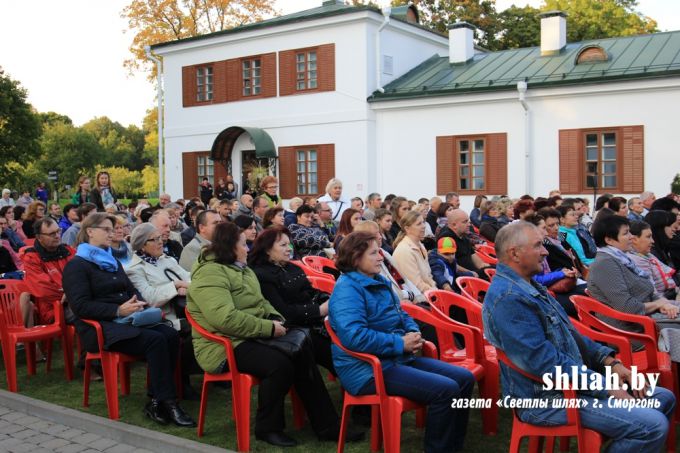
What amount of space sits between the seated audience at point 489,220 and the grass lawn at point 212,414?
470 centimetres

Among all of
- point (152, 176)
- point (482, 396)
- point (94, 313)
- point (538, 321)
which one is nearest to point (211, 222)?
point (94, 313)

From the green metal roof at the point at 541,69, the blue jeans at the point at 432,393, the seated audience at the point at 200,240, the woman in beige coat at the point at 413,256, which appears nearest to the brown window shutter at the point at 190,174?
the green metal roof at the point at 541,69

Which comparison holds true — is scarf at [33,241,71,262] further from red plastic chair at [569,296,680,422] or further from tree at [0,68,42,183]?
tree at [0,68,42,183]

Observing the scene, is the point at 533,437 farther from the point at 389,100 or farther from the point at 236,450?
the point at 389,100

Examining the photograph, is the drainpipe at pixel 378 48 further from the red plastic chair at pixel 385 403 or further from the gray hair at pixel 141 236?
the red plastic chair at pixel 385 403

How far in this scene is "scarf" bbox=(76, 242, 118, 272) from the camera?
5680 millimetres

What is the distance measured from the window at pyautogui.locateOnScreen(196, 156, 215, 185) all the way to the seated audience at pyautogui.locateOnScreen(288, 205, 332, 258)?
16.6m

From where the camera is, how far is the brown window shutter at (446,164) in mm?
20859

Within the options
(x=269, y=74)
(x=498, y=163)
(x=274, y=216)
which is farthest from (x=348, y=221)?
(x=269, y=74)

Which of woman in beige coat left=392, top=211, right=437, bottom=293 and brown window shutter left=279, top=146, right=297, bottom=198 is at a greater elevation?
brown window shutter left=279, top=146, right=297, bottom=198

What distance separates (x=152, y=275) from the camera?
6.18 metres

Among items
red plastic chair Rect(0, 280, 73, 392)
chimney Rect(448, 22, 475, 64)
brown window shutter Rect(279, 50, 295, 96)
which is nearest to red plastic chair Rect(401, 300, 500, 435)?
red plastic chair Rect(0, 280, 73, 392)

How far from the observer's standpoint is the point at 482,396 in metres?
5.13

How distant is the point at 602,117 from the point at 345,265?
15936mm
